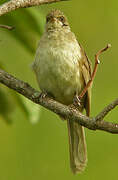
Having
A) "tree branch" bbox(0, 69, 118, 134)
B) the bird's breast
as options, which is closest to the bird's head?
the bird's breast

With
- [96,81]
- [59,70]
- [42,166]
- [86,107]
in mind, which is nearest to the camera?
[59,70]

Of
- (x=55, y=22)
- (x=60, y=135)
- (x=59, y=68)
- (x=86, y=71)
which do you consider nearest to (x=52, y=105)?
(x=59, y=68)

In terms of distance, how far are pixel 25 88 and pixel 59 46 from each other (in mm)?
938

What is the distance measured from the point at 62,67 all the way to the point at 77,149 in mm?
956

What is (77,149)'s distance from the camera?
4875 millimetres

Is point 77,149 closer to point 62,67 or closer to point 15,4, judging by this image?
point 62,67

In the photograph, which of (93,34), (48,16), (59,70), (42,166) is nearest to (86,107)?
(59,70)

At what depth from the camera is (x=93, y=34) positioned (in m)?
7.08

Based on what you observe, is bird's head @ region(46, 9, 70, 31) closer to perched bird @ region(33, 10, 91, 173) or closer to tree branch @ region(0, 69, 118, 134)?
perched bird @ region(33, 10, 91, 173)

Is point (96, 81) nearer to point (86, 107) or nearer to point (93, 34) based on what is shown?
point (93, 34)

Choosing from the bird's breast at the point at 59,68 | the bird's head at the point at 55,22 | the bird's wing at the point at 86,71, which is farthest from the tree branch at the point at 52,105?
the bird's head at the point at 55,22

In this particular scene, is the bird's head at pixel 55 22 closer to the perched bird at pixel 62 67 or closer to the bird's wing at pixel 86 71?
the perched bird at pixel 62 67

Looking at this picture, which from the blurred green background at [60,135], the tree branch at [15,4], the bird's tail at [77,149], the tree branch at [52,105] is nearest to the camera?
the tree branch at [52,105]

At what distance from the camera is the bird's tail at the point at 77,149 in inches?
181
